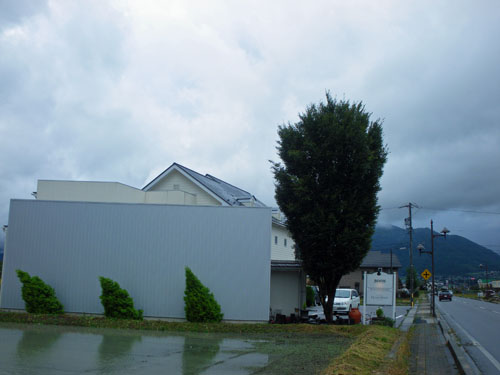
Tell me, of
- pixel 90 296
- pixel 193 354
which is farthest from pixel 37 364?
pixel 90 296

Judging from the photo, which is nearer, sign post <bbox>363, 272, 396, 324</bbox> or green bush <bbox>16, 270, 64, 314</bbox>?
green bush <bbox>16, 270, 64, 314</bbox>

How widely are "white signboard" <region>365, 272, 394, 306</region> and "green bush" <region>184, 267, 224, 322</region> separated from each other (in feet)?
23.1

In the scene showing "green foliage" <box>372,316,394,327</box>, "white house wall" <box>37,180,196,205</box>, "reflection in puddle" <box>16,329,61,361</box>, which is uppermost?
"white house wall" <box>37,180,196,205</box>

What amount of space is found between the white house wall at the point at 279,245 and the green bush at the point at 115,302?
10.7 metres

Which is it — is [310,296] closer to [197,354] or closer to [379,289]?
[379,289]

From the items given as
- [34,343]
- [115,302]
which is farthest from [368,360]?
[115,302]

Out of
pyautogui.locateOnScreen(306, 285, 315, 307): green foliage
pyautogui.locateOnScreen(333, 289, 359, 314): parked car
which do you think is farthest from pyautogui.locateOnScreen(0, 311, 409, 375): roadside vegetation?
pyautogui.locateOnScreen(306, 285, 315, 307): green foliage

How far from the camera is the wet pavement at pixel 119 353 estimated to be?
10602mm

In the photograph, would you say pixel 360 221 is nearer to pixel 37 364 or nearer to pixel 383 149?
pixel 383 149

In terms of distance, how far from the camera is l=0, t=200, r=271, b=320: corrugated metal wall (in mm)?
20672

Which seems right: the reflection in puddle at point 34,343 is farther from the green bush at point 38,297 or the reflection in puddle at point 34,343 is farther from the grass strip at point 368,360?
the grass strip at point 368,360

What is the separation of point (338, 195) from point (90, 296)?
1153cm

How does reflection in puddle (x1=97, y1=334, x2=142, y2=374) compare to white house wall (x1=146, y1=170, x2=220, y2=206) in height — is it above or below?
below

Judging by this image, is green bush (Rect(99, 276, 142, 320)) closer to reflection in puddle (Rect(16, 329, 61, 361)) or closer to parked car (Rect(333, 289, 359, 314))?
reflection in puddle (Rect(16, 329, 61, 361))
